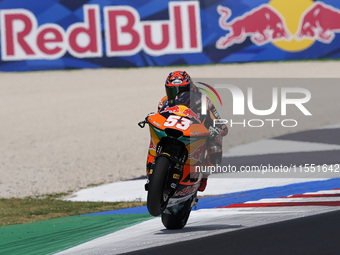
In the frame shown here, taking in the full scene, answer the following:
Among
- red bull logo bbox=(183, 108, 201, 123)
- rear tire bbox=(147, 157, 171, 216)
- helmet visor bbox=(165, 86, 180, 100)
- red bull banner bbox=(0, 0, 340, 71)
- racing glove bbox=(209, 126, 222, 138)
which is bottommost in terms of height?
red bull banner bbox=(0, 0, 340, 71)

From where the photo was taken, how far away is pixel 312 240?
660 centimetres

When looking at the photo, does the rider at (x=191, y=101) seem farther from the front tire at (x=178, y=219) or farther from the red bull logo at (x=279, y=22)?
the red bull logo at (x=279, y=22)

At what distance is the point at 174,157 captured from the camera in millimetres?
7012

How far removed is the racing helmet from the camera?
7.41 meters

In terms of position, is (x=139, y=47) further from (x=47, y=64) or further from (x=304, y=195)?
(x=304, y=195)

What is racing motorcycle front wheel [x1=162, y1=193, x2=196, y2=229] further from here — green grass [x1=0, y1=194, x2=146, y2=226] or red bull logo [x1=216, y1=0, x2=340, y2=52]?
red bull logo [x1=216, y1=0, x2=340, y2=52]

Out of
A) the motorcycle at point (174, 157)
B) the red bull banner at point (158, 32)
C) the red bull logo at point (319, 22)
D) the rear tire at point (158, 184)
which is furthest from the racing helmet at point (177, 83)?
the red bull logo at point (319, 22)

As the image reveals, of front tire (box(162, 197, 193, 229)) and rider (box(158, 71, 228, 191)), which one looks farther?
front tire (box(162, 197, 193, 229))

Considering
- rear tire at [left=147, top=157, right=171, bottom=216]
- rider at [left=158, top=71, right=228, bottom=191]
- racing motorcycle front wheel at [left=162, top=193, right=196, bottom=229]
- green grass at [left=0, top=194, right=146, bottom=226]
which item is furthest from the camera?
green grass at [left=0, top=194, right=146, bottom=226]

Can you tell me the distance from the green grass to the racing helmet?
2.94 m

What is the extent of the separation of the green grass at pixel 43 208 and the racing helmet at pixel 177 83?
2.94 meters

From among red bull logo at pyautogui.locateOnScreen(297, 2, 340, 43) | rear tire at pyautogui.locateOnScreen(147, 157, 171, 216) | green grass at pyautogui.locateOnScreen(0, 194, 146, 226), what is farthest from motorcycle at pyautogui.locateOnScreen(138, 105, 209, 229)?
red bull logo at pyautogui.locateOnScreen(297, 2, 340, 43)

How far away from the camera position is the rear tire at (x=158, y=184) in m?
6.88

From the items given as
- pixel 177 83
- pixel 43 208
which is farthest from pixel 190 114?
pixel 43 208
